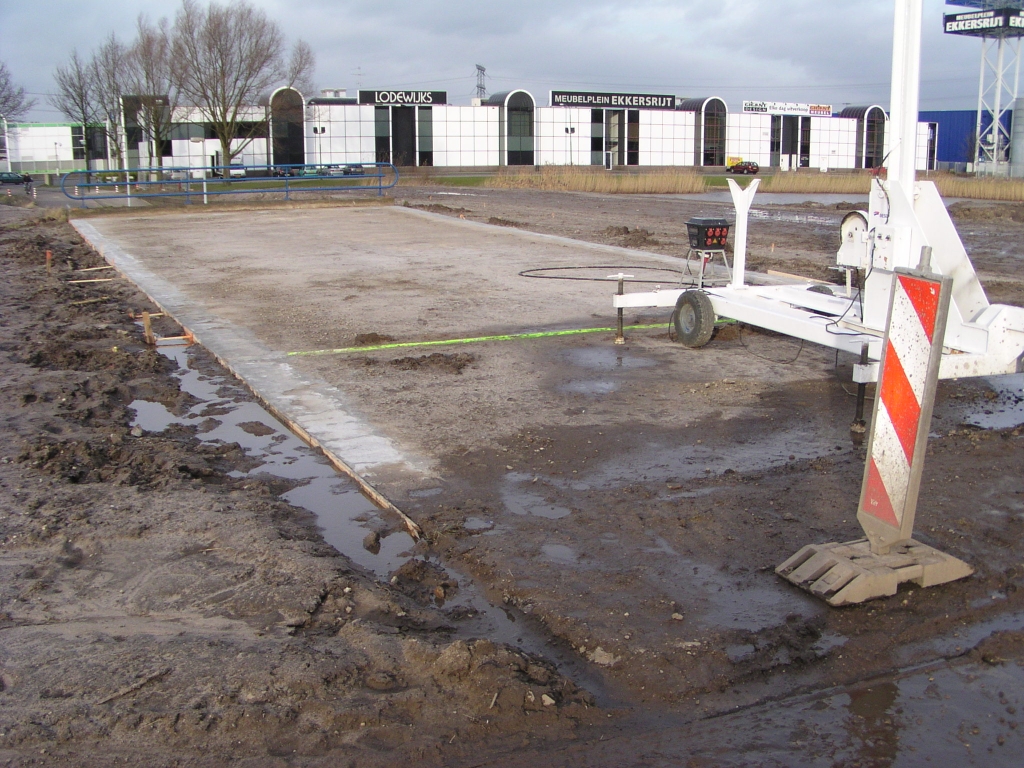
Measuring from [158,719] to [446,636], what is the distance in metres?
1.18

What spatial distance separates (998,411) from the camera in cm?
741

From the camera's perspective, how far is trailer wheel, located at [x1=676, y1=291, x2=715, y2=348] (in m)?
9.16

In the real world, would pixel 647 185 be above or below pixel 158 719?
above

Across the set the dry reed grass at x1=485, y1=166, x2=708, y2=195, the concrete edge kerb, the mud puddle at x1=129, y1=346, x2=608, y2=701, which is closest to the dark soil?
the mud puddle at x1=129, y1=346, x2=608, y2=701

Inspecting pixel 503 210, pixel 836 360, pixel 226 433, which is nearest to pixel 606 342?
pixel 836 360

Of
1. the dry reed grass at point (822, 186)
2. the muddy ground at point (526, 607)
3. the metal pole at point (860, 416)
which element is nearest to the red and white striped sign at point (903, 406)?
the muddy ground at point (526, 607)

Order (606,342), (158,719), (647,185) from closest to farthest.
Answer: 1. (158,719)
2. (606,342)
3. (647,185)

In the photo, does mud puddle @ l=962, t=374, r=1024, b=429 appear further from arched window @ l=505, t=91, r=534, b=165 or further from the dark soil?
arched window @ l=505, t=91, r=534, b=165

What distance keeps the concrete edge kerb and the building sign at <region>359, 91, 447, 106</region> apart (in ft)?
230

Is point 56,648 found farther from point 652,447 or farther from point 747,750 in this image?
point 652,447

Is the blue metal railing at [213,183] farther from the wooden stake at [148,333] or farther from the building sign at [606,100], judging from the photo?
the building sign at [606,100]

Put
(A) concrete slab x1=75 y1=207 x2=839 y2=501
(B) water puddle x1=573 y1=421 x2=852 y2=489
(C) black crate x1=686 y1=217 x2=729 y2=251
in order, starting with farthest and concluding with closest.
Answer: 1. (C) black crate x1=686 y1=217 x2=729 y2=251
2. (A) concrete slab x1=75 y1=207 x2=839 y2=501
3. (B) water puddle x1=573 y1=421 x2=852 y2=489

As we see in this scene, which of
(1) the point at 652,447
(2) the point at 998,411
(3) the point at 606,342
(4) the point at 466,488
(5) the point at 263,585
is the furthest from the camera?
(3) the point at 606,342

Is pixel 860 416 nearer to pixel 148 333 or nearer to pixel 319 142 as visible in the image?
pixel 148 333
